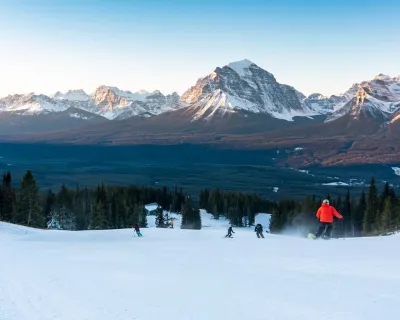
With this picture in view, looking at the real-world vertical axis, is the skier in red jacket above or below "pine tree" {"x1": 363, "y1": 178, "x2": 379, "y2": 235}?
above

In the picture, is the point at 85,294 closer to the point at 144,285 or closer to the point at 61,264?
the point at 144,285

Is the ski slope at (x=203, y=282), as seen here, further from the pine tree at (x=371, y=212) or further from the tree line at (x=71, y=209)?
the pine tree at (x=371, y=212)

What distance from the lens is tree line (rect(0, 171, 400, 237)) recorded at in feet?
192

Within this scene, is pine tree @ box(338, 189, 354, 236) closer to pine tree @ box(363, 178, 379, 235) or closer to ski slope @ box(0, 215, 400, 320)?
pine tree @ box(363, 178, 379, 235)

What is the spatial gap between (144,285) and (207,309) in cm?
333

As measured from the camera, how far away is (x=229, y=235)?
3131cm

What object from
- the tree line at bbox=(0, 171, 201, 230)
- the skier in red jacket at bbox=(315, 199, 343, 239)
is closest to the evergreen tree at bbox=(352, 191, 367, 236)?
the tree line at bbox=(0, 171, 201, 230)

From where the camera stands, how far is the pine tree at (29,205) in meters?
56.7

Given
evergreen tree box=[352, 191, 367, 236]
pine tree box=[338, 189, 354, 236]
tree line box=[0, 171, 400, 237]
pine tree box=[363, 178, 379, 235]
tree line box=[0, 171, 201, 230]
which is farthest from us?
evergreen tree box=[352, 191, 367, 236]

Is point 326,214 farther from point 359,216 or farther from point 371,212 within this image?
point 359,216

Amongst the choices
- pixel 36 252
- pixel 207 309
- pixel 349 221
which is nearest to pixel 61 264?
pixel 36 252

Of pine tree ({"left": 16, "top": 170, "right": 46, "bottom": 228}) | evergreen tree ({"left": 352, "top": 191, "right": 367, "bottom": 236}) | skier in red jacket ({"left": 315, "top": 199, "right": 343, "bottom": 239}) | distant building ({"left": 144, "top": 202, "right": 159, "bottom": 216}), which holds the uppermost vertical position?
skier in red jacket ({"left": 315, "top": 199, "right": 343, "bottom": 239})

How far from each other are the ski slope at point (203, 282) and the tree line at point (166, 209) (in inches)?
1247

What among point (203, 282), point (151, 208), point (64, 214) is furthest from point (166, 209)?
point (203, 282)
